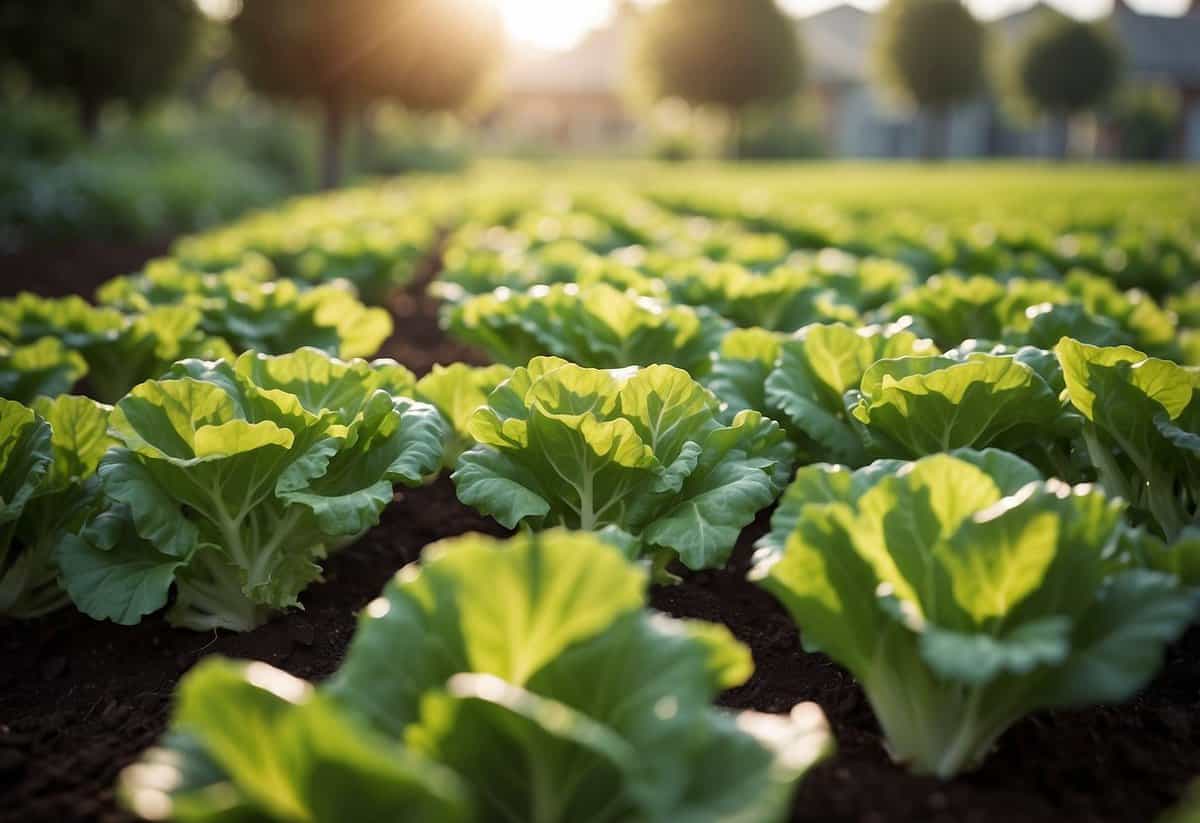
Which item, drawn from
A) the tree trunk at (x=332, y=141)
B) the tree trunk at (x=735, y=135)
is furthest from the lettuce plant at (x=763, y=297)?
the tree trunk at (x=735, y=135)

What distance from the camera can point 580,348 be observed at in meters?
4.18

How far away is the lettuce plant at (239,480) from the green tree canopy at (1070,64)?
156 ft

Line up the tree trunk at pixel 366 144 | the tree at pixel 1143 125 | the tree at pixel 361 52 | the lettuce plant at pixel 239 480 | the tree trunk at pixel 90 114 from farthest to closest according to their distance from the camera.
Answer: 1. the tree at pixel 1143 125
2. the tree trunk at pixel 366 144
3. the tree at pixel 361 52
4. the tree trunk at pixel 90 114
5. the lettuce plant at pixel 239 480

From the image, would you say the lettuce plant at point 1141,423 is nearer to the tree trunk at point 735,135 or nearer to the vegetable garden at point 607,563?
the vegetable garden at point 607,563

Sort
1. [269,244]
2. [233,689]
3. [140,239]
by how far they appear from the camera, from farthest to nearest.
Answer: [140,239] < [269,244] < [233,689]

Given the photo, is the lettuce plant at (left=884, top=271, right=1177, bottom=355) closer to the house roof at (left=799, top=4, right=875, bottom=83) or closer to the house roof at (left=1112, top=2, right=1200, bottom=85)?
the house roof at (left=799, top=4, right=875, bottom=83)

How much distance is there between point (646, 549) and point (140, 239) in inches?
484

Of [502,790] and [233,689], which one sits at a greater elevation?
[233,689]

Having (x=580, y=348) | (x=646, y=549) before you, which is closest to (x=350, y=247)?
(x=580, y=348)

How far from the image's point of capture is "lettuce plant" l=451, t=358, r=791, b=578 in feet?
8.95

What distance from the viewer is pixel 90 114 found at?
18.7 metres

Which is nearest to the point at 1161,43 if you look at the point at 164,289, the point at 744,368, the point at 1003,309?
the point at 1003,309

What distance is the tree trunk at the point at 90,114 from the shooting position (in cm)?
1839

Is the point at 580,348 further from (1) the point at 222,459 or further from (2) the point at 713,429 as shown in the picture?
(1) the point at 222,459
